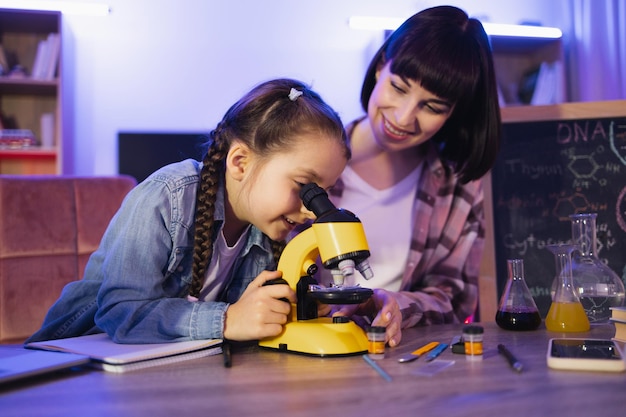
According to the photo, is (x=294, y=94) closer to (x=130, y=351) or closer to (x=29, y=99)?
(x=130, y=351)

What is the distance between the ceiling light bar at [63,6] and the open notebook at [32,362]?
3317 mm

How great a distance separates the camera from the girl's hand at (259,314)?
1085 mm

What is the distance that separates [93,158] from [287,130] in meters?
3.12

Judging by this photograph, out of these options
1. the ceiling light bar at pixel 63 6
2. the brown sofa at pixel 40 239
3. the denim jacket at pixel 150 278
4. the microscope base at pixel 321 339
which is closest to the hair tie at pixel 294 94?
the denim jacket at pixel 150 278

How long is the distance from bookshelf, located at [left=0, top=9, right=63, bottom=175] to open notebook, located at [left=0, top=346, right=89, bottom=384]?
10.2 feet

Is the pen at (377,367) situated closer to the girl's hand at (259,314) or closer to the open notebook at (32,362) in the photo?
the girl's hand at (259,314)

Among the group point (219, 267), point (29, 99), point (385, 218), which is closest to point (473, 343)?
point (219, 267)

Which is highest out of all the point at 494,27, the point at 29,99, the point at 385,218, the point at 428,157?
the point at 494,27

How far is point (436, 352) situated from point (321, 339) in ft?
0.65

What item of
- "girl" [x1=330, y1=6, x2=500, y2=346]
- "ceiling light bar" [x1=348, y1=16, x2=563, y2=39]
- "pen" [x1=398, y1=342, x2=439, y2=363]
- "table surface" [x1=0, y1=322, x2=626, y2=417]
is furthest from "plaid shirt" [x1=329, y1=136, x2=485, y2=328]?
"ceiling light bar" [x1=348, y1=16, x2=563, y2=39]

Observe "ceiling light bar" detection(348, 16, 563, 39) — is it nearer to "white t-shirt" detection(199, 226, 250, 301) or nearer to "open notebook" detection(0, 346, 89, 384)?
"white t-shirt" detection(199, 226, 250, 301)

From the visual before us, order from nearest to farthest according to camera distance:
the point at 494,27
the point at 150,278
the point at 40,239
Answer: the point at 150,278 < the point at 40,239 < the point at 494,27

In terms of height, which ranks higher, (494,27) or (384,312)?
(494,27)

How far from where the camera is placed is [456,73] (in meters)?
1.63
